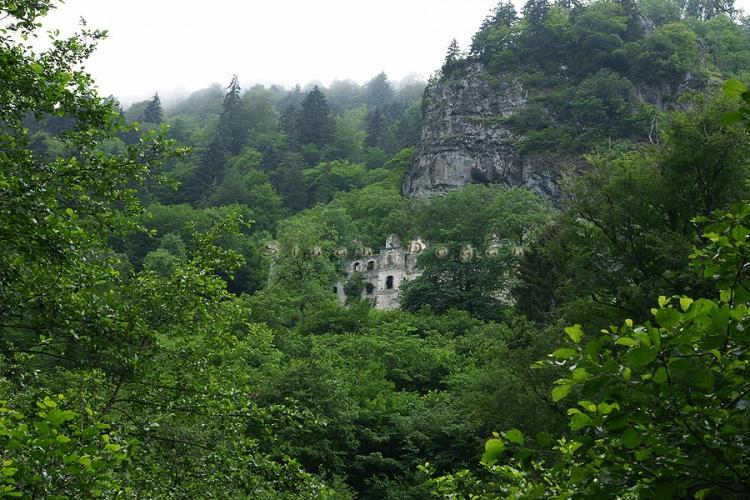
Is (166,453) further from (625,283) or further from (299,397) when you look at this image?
(625,283)

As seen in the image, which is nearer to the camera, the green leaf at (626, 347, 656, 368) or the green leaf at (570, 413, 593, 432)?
the green leaf at (626, 347, 656, 368)

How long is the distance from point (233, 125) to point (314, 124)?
13607mm

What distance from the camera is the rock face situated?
68688mm

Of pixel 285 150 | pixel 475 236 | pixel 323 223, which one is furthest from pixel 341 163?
pixel 475 236

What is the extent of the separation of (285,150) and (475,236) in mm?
46605

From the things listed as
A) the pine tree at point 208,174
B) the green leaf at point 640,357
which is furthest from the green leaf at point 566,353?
the pine tree at point 208,174

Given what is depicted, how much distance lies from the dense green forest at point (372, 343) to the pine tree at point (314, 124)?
44.1 m

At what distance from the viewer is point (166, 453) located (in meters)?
8.52

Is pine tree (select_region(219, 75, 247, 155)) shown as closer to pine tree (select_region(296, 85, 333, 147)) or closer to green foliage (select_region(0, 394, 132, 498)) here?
pine tree (select_region(296, 85, 333, 147))

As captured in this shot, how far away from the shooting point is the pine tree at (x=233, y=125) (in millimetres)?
95106

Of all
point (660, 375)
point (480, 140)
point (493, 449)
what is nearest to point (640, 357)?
point (660, 375)

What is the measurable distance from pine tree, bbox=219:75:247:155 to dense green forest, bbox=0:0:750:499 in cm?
4777

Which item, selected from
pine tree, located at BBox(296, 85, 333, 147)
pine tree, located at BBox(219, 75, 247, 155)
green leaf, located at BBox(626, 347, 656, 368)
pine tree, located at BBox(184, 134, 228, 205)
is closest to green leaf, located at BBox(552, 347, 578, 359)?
green leaf, located at BBox(626, 347, 656, 368)

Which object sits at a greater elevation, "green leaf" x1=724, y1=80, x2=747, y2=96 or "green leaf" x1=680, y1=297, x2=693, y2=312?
"green leaf" x1=724, y1=80, x2=747, y2=96
